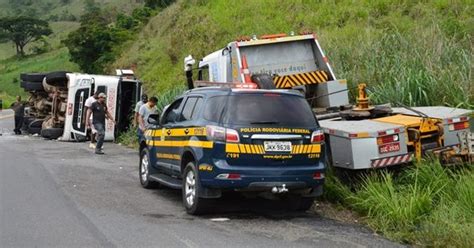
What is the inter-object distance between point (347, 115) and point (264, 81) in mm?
2683

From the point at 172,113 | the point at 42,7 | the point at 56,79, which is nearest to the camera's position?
the point at 172,113

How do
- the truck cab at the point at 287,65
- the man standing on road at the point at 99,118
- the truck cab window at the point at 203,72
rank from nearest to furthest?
1. the truck cab at the point at 287,65
2. the truck cab window at the point at 203,72
3. the man standing on road at the point at 99,118

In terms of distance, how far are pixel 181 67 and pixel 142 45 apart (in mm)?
7786

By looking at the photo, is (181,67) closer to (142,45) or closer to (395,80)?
(142,45)

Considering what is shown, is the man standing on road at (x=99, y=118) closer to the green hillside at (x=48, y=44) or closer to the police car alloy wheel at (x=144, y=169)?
the police car alloy wheel at (x=144, y=169)

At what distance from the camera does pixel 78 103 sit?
875 inches

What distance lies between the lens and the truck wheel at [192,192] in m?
8.54

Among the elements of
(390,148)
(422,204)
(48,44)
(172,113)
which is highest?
(48,44)

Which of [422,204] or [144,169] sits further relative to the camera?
[144,169]

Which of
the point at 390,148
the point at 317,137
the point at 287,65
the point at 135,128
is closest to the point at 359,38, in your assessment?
the point at 287,65

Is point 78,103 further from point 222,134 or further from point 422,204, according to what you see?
point 422,204

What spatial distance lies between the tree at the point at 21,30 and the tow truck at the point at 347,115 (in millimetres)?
86238

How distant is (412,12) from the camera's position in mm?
21031

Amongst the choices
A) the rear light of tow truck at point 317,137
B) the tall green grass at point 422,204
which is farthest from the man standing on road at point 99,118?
the rear light of tow truck at point 317,137
